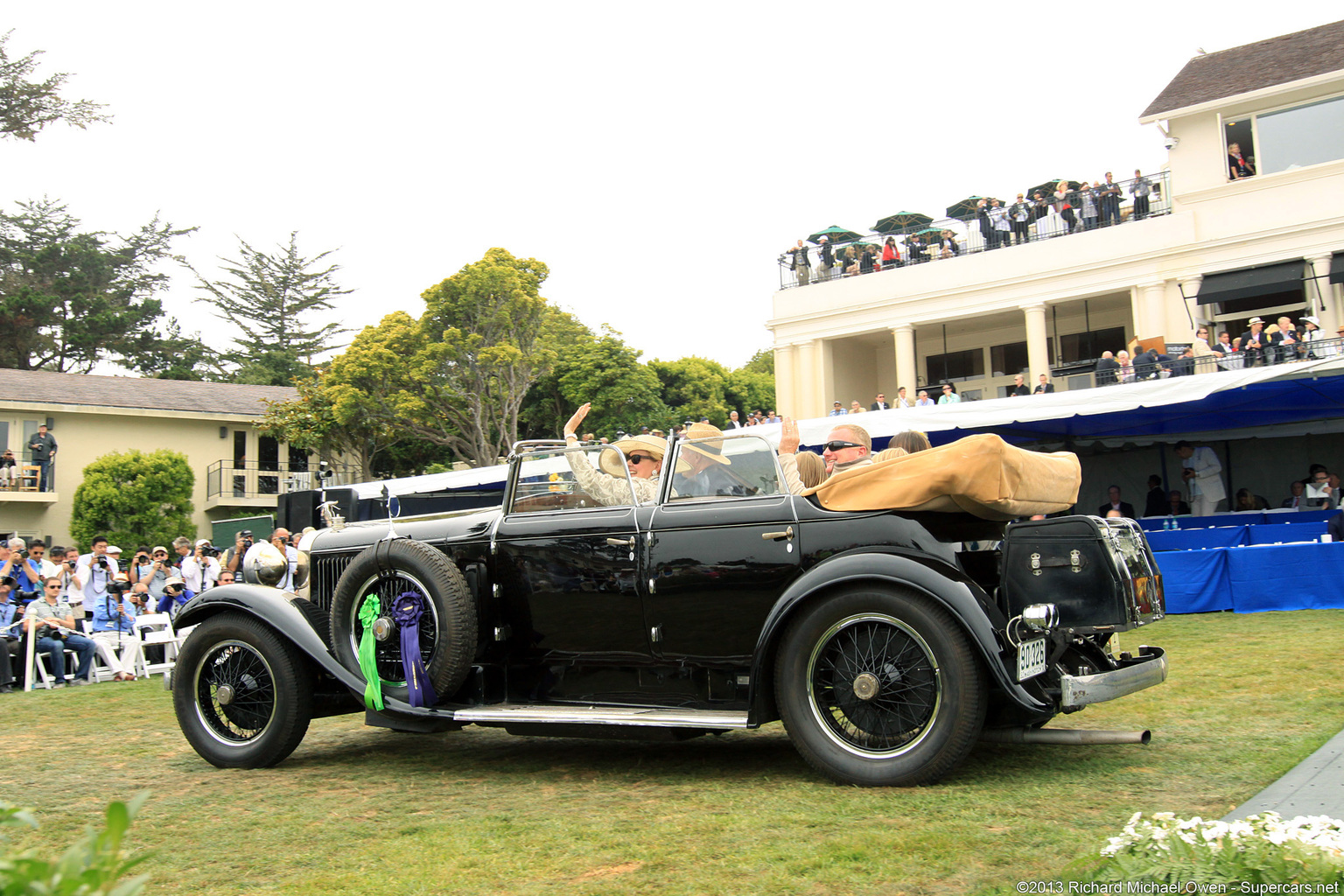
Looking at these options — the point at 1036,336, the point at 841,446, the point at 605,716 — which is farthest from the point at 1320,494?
the point at 605,716

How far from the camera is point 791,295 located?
112 feet

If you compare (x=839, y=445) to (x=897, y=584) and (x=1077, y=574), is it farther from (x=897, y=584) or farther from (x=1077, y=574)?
(x=1077, y=574)

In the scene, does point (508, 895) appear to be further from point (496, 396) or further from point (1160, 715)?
point (496, 396)

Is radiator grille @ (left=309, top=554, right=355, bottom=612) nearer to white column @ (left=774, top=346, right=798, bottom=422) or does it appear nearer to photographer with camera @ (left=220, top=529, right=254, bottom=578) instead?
photographer with camera @ (left=220, top=529, right=254, bottom=578)

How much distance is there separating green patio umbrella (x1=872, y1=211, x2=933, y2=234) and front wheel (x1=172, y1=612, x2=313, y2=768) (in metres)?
29.3

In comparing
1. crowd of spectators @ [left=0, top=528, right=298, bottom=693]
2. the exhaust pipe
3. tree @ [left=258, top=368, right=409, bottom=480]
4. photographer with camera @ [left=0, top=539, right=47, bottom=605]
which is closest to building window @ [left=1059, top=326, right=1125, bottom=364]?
tree @ [left=258, top=368, right=409, bottom=480]

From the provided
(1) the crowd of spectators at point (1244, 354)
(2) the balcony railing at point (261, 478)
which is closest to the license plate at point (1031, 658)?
(1) the crowd of spectators at point (1244, 354)

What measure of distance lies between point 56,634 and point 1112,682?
39.9 feet

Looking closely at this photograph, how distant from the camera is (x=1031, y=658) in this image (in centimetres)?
481

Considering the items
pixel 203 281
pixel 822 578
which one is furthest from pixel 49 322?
pixel 822 578

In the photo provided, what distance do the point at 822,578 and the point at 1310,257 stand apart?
26533mm

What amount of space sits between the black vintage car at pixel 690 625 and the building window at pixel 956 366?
2984 centimetres

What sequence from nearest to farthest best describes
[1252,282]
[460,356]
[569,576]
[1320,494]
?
[569,576], [1320,494], [1252,282], [460,356]

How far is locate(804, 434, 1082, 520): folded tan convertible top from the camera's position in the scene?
484 cm
